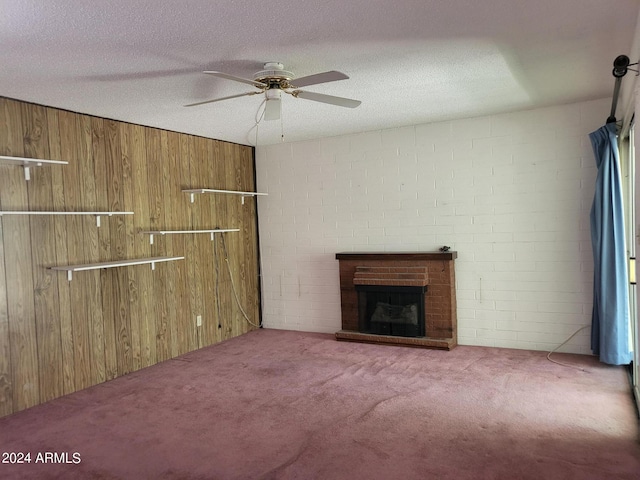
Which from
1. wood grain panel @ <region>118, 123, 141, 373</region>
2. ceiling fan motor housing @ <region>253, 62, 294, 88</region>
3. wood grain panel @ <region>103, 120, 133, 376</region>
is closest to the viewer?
ceiling fan motor housing @ <region>253, 62, 294, 88</region>

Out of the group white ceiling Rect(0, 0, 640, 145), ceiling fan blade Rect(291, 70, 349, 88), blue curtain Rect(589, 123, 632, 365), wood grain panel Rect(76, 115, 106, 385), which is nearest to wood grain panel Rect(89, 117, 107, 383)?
wood grain panel Rect(76, 115, 106, 385)

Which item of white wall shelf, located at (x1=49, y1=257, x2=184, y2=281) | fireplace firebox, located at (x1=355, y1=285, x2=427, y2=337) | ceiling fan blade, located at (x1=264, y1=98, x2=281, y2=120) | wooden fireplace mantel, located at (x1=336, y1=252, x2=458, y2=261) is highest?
ceiling fan blade, located at (x1=264, y1=98, x2=281, y2=120)

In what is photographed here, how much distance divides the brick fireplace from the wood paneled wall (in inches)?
63.6

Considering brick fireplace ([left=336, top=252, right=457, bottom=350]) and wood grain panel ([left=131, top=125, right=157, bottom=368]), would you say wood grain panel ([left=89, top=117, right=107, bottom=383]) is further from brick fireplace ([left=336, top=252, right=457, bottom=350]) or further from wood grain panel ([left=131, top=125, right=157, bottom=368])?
brick fireplace ([left=336, top=252, right=457, bottom=350])

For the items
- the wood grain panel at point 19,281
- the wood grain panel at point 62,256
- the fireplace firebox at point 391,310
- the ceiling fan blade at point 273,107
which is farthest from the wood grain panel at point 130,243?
the fireplace firebox at point 391,310

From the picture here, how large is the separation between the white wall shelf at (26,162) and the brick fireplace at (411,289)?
3.21 m

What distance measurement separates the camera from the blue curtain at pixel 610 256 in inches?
161

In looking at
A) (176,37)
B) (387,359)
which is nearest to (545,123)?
(387,359)

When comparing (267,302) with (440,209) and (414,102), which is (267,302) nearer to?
(440,209)

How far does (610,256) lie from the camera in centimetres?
414

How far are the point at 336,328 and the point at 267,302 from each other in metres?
1.06

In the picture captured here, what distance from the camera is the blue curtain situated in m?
4.09

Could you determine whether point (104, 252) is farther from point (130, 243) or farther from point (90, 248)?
point (130, 243)

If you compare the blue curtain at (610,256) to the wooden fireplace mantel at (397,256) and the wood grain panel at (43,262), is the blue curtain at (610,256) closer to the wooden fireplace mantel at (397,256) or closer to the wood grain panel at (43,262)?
the wooden fireplace mantel at (397,256)
